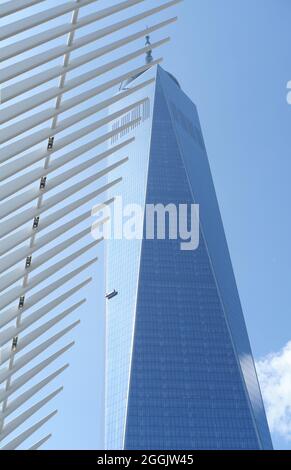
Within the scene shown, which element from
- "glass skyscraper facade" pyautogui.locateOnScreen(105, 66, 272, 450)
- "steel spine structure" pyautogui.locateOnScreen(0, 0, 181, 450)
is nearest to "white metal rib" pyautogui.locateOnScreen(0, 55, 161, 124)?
"steel spine structure" pyautogui.locateOnScreen(0, 0, 181, 450)

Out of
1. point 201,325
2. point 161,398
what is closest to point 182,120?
point 201,325

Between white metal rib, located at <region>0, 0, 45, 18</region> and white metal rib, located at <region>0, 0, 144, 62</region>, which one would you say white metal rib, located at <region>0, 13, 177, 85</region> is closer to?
white metal rib, located at <region>0, 0, 144, 62</region>

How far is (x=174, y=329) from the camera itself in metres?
116

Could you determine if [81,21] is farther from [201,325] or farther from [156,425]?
[201,325]

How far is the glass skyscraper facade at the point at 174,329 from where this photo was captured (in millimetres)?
104625

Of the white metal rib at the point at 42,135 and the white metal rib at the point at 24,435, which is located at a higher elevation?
the white metal rib at the point at 42,135

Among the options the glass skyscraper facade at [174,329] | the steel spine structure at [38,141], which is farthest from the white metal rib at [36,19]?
the glass skyscraper facade at [174,329]

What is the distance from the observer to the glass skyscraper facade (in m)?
105

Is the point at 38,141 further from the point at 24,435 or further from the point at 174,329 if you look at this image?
the point at 174,329

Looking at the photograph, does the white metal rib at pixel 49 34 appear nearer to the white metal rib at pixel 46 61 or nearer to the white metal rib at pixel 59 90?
the white metal rib at pixel 46 61

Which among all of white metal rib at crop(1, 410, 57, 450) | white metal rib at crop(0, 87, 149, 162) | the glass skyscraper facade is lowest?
white metal rib at crop(1, 410, 57, 450)

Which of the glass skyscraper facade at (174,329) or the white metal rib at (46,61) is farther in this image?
the glass skyscraper facade at (174,329)

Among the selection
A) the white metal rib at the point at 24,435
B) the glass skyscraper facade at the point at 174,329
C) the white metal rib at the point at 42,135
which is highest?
the glass skyscraper facade at the point at 174,329

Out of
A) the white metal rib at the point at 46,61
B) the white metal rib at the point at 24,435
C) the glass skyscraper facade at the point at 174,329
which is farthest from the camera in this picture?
the glass skyscraper facade at the point at 174,329
